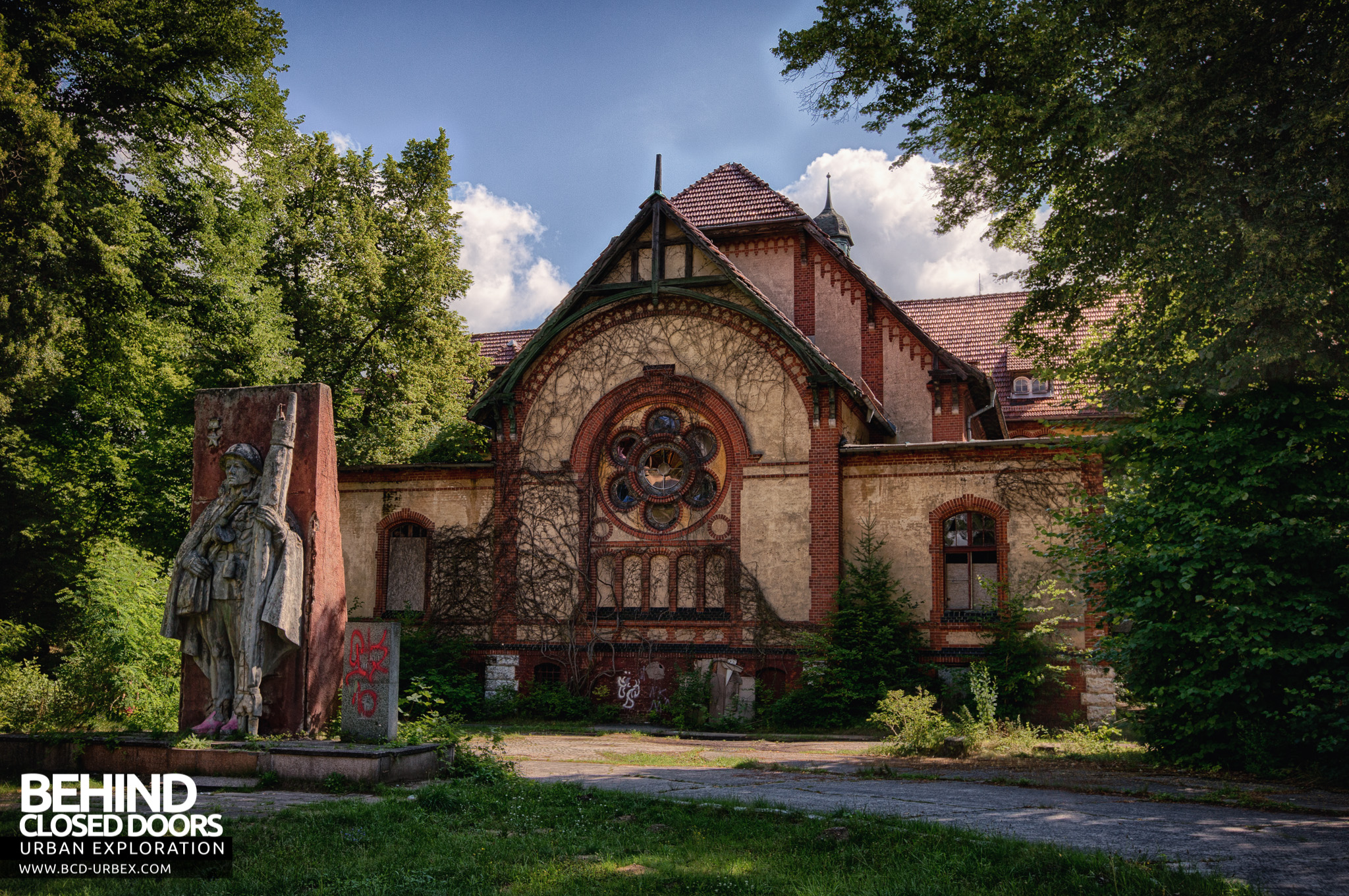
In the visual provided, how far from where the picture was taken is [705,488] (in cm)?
1917

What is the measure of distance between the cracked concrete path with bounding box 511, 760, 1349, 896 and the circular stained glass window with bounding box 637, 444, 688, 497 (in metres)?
8.53

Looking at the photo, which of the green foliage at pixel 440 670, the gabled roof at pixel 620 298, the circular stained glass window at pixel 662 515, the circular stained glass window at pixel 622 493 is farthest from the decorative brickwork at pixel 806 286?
the green foliage at pixel 440 670

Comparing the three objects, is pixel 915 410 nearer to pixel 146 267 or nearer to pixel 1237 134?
pixel 1237 134

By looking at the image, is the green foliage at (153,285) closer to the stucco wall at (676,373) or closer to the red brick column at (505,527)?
the red brick column at (505,527)

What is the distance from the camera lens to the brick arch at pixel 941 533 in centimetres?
1733

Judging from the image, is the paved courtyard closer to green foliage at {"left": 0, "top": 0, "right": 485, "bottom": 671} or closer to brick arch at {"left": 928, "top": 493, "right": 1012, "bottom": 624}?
brick arch at {"left": 928, "top": 493, "right": 1012, "bottom": 624}

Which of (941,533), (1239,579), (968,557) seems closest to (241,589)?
(1239,579)

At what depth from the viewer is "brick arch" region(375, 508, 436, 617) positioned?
2045cm

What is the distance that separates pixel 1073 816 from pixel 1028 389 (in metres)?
22.5

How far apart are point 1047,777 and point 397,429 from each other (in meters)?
16.1

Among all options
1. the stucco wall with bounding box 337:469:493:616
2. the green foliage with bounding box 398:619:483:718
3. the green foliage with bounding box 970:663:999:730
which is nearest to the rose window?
the stucco wall with bounding box 337:469:493:616

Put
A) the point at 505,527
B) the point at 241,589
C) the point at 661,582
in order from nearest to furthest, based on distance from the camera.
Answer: the point at 241,589, the point at 661,582, the point at 505,527

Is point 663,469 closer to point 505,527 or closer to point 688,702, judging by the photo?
point 505,527

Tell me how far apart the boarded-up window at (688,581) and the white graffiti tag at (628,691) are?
1.67 metres
